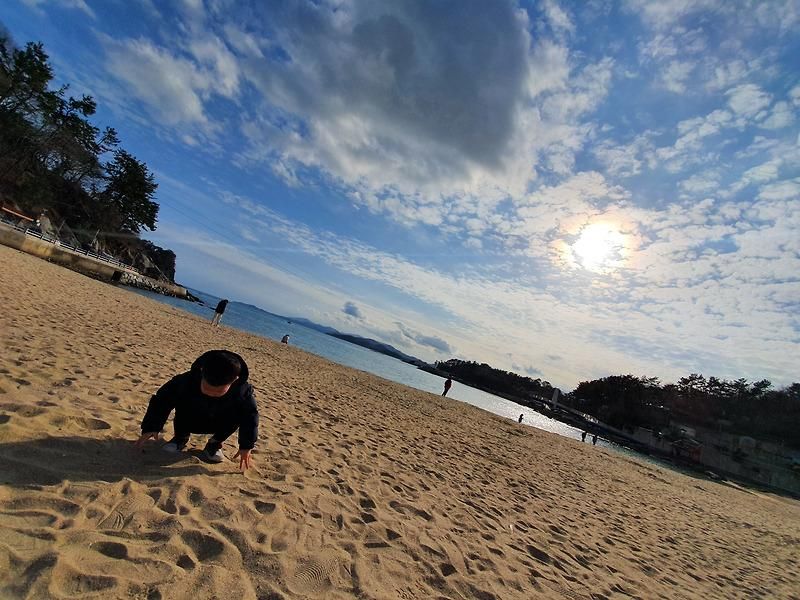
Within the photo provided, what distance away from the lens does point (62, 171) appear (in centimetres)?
4612

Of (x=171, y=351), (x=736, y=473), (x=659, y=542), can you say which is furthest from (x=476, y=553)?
(x=736, y=473)

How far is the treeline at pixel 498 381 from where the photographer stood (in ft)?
456

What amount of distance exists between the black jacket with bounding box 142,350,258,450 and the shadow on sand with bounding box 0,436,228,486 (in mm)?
305

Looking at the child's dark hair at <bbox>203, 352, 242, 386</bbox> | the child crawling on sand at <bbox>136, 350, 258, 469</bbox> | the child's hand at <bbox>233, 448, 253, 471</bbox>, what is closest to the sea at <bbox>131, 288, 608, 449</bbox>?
the child's hand at <bbox>233, 448, 253, 471</bbox>

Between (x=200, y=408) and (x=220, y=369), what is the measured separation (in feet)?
2.53

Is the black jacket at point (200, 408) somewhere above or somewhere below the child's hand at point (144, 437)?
above

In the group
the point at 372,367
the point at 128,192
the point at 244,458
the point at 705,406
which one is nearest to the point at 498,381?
the point at 705,406

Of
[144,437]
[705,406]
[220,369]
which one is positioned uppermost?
[705,406]

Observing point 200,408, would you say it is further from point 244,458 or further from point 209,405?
point 244,458

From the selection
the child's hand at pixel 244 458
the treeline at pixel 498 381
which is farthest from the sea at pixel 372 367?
the treeline at pixel 498 381

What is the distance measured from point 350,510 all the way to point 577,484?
8160mm

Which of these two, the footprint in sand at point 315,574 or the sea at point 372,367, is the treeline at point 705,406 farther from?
the footprint in sand at point 315,574

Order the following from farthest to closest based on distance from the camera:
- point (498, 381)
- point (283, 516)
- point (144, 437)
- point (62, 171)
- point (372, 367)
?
point (498, 381)
point (372, 367)
point (62, 171)
point (144, 437)
point (283, 516)

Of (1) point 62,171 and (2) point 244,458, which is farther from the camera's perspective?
(1) point 62,171
